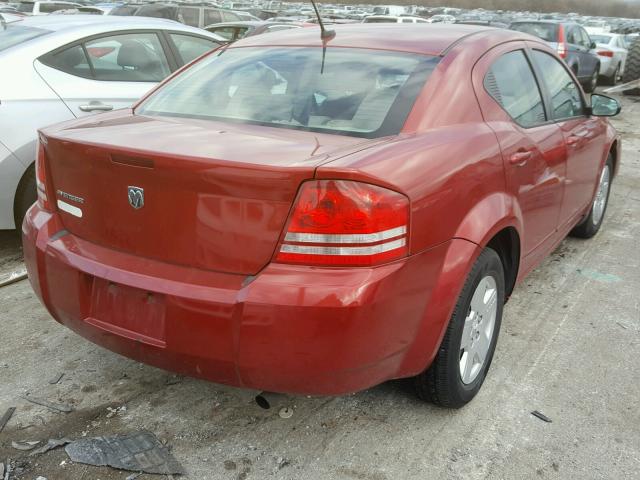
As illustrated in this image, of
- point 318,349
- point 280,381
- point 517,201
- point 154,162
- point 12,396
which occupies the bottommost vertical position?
point 12,396

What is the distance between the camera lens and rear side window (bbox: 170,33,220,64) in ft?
17.8

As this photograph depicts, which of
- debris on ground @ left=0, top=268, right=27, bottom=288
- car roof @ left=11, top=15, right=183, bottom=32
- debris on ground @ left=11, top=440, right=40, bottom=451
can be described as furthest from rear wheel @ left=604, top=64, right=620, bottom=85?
debris on ground @ left=11, top=440, right=40, bottom=451

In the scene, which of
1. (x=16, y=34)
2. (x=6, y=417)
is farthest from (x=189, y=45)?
(x=6, y=417)

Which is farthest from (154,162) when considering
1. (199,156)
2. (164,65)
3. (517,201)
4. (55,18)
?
(55,18)

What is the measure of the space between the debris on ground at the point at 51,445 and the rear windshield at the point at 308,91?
143 centimetres

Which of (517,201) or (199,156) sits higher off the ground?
(199,156)

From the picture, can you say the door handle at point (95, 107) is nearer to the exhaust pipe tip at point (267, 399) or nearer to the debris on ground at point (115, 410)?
the debris on ground at point (115, 410)

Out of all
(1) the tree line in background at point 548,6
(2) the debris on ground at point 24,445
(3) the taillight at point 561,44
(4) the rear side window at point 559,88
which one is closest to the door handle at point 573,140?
(4) the rear side window at point 559,88

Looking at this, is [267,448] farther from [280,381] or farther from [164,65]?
[164,65]

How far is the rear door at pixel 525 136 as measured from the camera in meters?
2.88

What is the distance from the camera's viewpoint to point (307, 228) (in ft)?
6.77

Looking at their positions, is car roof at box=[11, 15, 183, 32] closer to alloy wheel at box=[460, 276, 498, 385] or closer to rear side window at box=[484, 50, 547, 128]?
rear side window at box=[484, 50, 547, 128]

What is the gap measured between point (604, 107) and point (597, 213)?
3.63 ft

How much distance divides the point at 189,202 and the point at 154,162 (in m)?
0.19
